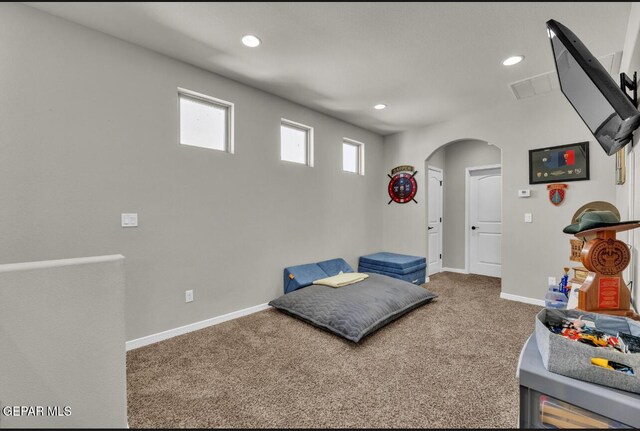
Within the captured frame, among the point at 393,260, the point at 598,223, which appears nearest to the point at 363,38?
the point at 598,223

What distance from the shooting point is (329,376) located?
6.67ft

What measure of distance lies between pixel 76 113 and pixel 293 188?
227 centimetres

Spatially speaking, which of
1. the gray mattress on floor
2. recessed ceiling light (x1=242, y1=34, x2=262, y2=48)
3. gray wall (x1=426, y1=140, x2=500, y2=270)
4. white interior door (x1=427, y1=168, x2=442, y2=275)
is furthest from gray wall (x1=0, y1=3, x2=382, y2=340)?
gray wall (x1=426, y1=140, x2=500, y2=270)

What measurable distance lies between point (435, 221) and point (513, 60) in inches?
130

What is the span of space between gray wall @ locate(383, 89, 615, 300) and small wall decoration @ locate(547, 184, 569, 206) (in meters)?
0.05

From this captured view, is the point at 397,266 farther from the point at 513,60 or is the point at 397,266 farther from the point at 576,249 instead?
the point at 513,60

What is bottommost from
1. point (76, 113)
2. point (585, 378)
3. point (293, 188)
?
point (585, 378)

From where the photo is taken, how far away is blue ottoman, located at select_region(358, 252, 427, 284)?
423 centimetres

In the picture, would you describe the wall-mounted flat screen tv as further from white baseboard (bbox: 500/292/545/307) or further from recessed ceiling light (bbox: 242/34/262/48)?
white baseboard (bbox: 500/292/545/307)

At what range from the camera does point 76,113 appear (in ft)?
7.40

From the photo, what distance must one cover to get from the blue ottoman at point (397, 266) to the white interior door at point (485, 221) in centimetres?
153

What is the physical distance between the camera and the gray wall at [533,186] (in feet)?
10.7

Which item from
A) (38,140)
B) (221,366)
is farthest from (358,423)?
(38,140)

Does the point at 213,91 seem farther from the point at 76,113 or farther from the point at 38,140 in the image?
the point at 38,140
